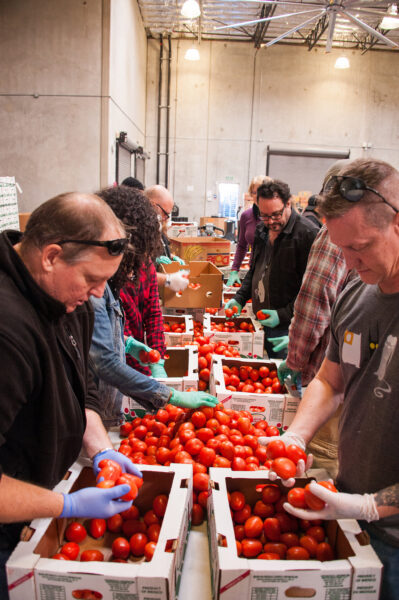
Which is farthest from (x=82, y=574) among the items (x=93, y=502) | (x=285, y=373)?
(x=285, y=373)

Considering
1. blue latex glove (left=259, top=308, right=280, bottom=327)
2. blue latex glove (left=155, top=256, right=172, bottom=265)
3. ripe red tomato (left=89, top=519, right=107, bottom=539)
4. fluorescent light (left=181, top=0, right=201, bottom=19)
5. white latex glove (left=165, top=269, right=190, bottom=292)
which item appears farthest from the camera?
fluorescent light (left=181, top=0, right=201, bottom=19)

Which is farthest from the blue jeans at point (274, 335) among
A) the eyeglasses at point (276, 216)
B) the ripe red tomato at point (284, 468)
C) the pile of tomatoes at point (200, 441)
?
the ripe red tomato at point (284, 468)

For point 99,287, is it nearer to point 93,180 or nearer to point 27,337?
point 27,337

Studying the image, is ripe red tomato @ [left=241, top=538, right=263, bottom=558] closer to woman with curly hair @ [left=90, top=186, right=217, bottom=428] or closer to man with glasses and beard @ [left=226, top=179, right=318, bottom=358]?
woman with curly hair @ [left=90, top=186, right=217, bottom=428]

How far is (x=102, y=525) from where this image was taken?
155cm

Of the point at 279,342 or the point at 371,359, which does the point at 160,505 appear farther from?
the point at 279,342

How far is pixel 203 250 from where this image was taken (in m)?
6.26

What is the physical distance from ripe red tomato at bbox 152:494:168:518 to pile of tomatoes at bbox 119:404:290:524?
0.17 metres

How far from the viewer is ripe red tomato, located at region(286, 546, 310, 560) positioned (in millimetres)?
1441

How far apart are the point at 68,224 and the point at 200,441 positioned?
128 centimetres

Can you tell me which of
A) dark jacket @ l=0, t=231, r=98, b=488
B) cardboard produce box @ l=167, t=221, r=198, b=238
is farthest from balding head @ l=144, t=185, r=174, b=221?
cardboard produce box @ l=167, t=221, r=198, b=238

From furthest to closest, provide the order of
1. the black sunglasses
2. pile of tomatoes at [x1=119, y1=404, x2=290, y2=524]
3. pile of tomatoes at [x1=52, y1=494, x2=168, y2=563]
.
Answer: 1. pile of tomatoes at [x1=119, y1=404, x2=290, y2=524]
2. pile of tomatoes at [x1=52, y1=494, x2=168, y2=563]
3. the black sunglasses

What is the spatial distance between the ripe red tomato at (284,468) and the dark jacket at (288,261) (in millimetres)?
2094

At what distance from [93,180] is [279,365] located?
6.80m
